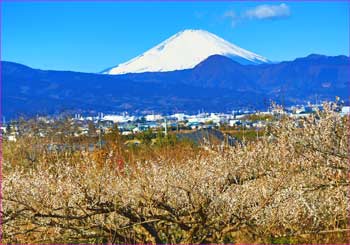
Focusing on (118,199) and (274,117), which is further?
(274,117)

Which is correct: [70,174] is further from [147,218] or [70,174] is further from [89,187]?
[147,218]

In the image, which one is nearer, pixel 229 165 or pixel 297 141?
pixel 297 141

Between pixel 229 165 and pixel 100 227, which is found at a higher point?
pixel 229 165

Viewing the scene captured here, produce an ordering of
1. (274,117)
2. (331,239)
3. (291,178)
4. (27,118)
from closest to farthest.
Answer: (331,239), (291,178), (274,117), (27,118)

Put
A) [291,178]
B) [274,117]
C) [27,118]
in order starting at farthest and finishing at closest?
1. [27,118]
2. [274,117]
3. [291,178]

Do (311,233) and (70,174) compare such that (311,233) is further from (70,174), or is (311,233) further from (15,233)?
(15,233)

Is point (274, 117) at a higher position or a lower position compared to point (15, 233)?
higher

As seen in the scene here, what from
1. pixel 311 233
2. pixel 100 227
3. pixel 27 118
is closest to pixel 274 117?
pixel 311 233

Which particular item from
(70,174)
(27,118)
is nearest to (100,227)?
(70,174)

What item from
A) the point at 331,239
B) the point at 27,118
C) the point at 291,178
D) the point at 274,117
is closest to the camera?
the point at 331,239

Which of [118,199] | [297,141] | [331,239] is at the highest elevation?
[297,141]

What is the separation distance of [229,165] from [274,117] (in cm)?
79

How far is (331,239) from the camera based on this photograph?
586cm

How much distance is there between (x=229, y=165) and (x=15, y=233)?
2.46 m
